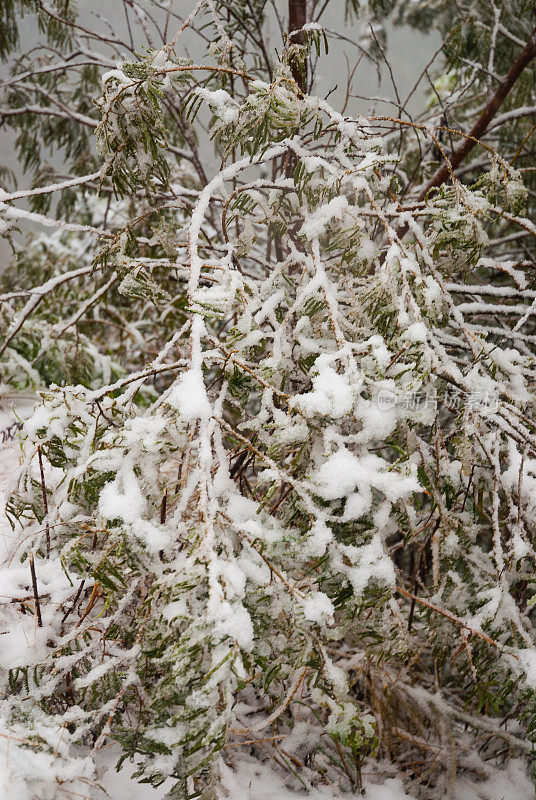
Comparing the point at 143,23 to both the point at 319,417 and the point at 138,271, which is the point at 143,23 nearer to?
the point at 138,271

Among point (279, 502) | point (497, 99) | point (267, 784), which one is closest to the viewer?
point (279, 502)

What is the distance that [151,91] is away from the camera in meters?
1.09

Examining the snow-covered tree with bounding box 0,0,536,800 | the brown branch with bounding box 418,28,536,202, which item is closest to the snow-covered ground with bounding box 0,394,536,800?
the snow-covered tree with bounding box 0,0,536,800

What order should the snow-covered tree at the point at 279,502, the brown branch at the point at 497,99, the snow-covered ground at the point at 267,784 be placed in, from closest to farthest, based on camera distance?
the snow-covered tree at the point at 279,502 → the snow-covered ground at the point at 267,784 → the brown branch at the point at 497,99

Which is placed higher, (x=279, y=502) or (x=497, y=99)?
(x=497, y=99)

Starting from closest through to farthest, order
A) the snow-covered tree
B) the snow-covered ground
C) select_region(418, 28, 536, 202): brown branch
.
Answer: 1. the snow-covered tree
2. the snow-covered ground
3. select_region(418, 28, 536, 202): brown branch

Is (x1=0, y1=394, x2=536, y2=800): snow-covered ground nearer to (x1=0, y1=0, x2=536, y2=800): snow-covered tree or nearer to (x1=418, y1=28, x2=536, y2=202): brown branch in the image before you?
(x1=0, y1=0, x2=536, y2=800): snow-covered tree

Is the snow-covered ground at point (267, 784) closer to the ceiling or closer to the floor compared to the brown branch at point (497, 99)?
closer to the floor

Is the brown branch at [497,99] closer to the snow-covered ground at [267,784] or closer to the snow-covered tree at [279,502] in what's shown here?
the snow-covered tree at [279,502]

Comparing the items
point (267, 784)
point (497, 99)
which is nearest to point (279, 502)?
point (267, 784)

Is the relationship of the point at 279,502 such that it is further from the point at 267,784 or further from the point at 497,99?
the point at 497,99

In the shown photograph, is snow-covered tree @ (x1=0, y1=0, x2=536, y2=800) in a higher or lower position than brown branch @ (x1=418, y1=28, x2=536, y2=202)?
lower

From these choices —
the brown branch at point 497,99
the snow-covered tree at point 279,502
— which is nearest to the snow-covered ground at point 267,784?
the snow-covered tree at point 279,502

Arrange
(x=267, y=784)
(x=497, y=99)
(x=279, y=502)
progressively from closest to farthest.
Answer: (x=279, y=502)
(x=267, y=784)
(x=497, y=99)
